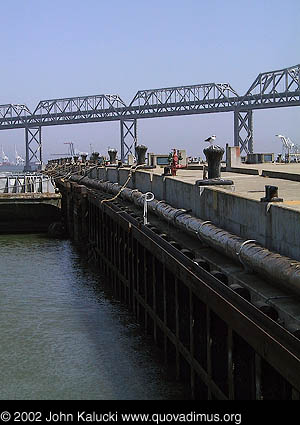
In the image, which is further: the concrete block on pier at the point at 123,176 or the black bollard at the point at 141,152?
the black bollard at the point at 141,152

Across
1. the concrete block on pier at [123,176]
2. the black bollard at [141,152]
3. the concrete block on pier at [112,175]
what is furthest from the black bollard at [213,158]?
the black bollard at [141,152]

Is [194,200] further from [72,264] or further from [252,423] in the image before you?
[72,264]

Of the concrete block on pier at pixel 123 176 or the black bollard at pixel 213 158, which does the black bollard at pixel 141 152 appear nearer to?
the concrete block on pier at pixel 123 176

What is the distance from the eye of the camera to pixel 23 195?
46531 millimetres

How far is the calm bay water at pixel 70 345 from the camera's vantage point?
1662 cm

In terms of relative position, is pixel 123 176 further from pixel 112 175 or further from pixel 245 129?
pixel 245 129

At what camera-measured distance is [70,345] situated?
20.1 meters

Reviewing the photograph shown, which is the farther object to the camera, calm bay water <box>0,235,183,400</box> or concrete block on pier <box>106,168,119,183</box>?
concrete block on pier <box>106,168,119,183</box>

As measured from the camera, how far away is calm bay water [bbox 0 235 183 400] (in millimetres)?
16625

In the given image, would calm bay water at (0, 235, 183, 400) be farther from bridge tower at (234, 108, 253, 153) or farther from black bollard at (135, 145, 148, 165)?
bridge tower at (234, 108, 253, 153)

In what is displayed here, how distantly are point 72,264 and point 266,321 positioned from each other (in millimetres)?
24503

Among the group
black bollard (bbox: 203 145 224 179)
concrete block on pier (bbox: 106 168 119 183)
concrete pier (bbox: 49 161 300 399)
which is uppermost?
black bollard (bbox: 203 145 224 179)

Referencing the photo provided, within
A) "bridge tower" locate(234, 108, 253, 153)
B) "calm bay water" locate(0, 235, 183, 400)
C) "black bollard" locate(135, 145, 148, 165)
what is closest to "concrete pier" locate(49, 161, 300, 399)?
"calm bay water" locate(0, 235, 183, 400)

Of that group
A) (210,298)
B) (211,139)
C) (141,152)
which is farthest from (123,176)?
(210,298)
